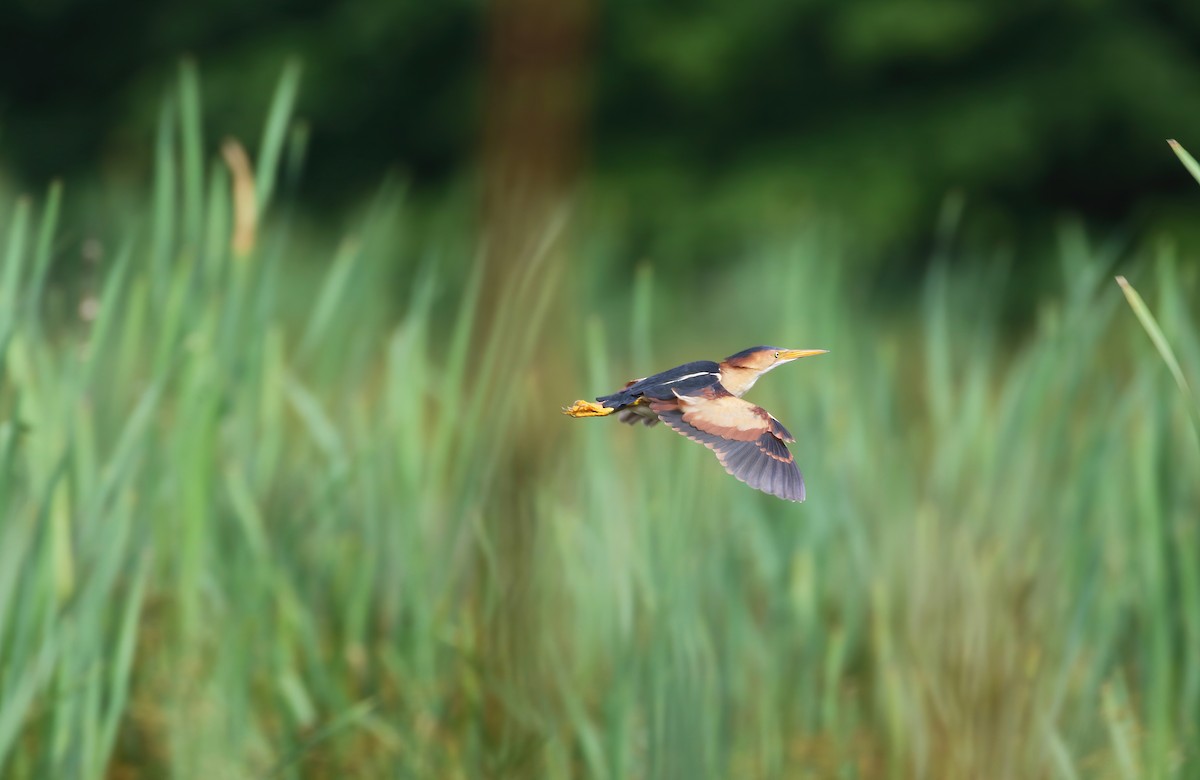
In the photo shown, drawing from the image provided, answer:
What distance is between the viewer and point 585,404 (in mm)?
482

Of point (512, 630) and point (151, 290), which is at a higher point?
point (151, 290)

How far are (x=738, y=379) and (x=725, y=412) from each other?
1.1 inches

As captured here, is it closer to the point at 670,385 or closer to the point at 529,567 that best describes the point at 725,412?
the point at 670,385

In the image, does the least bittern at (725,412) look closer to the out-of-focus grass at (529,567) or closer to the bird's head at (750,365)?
the bird's head at (750,365)

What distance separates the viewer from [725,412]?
0.48 meters

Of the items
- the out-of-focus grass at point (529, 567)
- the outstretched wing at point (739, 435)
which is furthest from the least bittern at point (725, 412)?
the out-of-focus grass at point (529, 567)

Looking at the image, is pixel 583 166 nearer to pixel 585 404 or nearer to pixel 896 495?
pixel 896 495

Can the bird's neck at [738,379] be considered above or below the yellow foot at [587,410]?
above

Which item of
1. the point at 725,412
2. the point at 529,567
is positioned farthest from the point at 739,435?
the point at 529,567

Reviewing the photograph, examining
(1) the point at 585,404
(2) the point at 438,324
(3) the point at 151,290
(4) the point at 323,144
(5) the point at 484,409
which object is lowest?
(1) the point at 585,404

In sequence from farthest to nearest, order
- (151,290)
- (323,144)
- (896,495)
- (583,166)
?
(323,144) → (583,166) → (896,495) → (151,290)

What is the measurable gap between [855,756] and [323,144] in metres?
6.50

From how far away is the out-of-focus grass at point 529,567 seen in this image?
1063mm

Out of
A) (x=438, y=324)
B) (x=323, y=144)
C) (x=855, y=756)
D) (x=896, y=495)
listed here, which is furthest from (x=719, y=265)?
(x=855, y=756)
